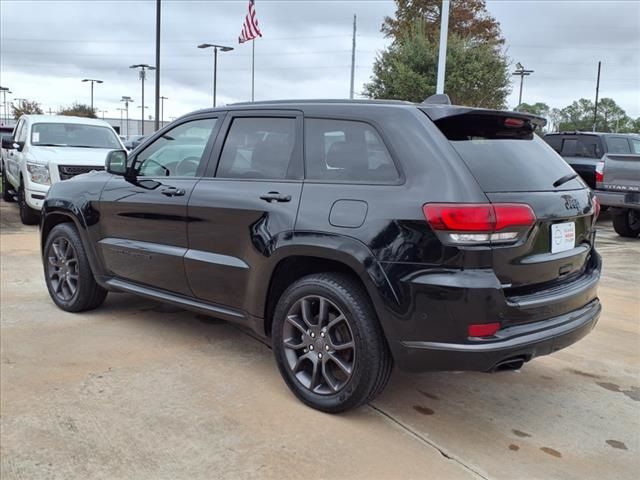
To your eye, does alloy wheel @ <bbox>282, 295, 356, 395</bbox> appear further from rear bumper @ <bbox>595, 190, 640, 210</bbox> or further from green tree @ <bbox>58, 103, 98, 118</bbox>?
green tree @ <bbox>58, 103, 98, 118</bbox>

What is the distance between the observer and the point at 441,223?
2.77m

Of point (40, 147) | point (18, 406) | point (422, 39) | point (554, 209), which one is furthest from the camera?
point (422, 39)

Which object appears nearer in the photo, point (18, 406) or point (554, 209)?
point (554, 209)

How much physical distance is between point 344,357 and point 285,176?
1.08m

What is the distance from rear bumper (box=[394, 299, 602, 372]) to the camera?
2.77 m

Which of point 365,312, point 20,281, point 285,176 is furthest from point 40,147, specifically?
point 365,312

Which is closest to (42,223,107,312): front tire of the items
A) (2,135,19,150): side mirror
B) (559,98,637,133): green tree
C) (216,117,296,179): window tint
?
(216,117,296,179): window tint

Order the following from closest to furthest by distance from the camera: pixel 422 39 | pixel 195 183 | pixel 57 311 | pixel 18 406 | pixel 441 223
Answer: pixel 441 223
pixel 18 406
pixel 195 183
pixel 57 311
pixel 422 39

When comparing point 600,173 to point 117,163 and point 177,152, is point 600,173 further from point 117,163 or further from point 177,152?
point 117,163

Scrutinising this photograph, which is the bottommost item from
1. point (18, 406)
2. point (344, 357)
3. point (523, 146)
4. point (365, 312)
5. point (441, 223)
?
point (18, 406)

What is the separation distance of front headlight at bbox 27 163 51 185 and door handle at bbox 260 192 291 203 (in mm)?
6976

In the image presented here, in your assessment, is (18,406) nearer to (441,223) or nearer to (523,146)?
(441,223)

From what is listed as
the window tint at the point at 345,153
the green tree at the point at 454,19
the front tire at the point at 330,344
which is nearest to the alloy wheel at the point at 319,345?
the front tire at the point at 330,344

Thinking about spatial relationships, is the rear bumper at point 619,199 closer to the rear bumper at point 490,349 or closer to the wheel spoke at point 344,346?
the rear bumper at point 490,349
